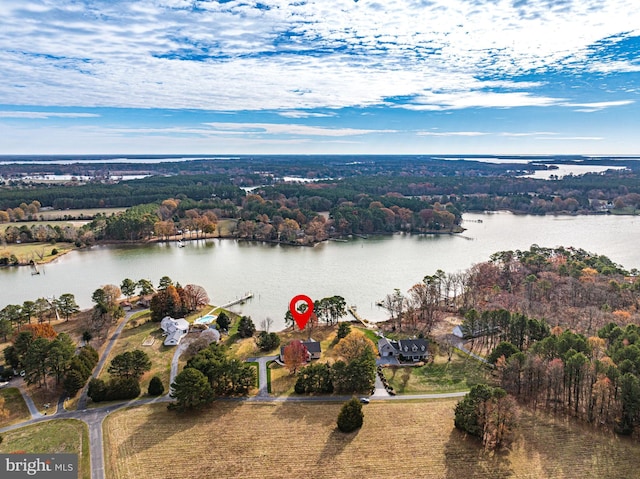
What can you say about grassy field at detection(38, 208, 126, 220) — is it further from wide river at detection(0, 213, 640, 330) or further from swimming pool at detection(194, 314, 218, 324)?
Answer: swimming pool at detection(194, 314, 218, 324)

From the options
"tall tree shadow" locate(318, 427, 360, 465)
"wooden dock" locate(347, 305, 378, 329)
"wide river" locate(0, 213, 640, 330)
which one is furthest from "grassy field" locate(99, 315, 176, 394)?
"wooden dock" locate(347, 305, 378, 329)

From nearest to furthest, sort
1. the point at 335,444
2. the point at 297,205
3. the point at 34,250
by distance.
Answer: the point at 335,444 → the point at 34,250 → the point at 297,205

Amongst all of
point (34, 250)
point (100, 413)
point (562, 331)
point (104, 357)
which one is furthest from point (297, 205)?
point (100, 413)

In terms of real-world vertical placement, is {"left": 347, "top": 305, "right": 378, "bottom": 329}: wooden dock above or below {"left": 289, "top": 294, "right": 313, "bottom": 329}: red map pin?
below

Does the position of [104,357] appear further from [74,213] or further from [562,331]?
[74,213]

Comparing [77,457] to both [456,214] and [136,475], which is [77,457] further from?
[456,214]

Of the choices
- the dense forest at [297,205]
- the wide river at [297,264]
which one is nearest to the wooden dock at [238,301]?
the wide river at [297,264]

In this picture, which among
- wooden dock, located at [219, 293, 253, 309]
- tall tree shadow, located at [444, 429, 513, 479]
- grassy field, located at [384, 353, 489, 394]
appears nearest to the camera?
tall tree shadow, located at [444, 429, 513, 479]
